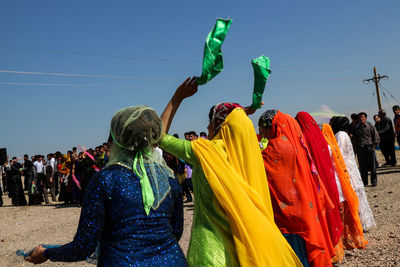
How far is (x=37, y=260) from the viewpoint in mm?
1831

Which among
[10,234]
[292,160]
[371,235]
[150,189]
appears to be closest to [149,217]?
[150,189]

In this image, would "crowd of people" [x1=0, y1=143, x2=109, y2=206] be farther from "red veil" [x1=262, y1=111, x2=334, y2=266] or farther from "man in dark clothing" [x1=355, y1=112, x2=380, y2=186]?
"red veil" [x1=262, y1=111, x2=334, y2=266]

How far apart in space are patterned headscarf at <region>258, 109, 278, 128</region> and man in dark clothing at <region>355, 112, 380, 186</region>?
6919mm

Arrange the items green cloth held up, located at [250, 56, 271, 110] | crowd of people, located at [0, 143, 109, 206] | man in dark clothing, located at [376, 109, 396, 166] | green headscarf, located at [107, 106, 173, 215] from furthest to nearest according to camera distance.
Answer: crowd of people, located at [0, 143, 109, 206] < man in dark clothing, located at [376, 109, 396, 166] < green cloth held up, located at [250, 56, 271, 110] < green headscarf, located at [107, 106, 173, 215]

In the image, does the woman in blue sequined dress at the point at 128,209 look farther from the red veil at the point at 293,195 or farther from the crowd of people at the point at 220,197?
the red veil at the point at 293,195

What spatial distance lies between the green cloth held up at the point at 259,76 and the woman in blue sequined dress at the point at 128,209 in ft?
4.94

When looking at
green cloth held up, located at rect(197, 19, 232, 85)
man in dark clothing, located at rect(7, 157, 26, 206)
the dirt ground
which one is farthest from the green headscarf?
man in dark clothing, located at rect(7, 157, 26, 206)

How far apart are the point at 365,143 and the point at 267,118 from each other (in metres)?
7.38

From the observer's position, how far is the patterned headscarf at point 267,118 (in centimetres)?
420

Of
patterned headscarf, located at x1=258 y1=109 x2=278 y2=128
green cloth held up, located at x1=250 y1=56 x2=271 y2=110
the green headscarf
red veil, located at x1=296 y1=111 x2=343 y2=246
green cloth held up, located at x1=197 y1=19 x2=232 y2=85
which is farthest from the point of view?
red veil, located at x1=296 y1=111 x2=343 y2=246

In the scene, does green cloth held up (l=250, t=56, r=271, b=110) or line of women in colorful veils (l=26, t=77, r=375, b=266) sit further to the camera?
green cloth held up (l=250, t=56, r=271, b=110)

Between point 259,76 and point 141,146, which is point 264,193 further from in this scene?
point 141,146

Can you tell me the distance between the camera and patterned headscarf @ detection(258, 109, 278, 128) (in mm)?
4198

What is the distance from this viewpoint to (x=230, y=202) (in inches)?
98.6
